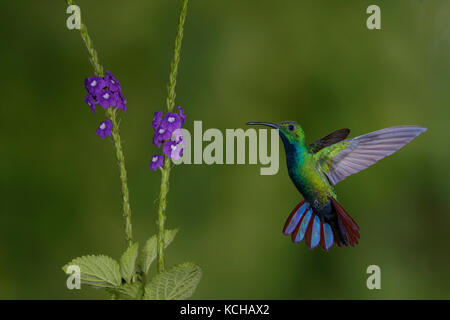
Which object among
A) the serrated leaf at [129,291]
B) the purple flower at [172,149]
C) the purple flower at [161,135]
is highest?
the purple flower at [161,135]

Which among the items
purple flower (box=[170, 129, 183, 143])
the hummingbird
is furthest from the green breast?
purple flower (box=[170, 129, 183, 143])

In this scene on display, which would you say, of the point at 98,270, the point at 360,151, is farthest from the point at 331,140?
the point at 98,270

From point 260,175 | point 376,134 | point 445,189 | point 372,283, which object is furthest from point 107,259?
point 445,189

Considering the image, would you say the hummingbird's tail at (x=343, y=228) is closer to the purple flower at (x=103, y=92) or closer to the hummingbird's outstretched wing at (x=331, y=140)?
the hummingbird's outstretched wing at (x=331, y=140)

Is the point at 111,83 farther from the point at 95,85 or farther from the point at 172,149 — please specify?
the point at 172,149

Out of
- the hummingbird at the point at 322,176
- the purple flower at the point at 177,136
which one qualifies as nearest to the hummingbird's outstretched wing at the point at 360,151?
the hummingbird at the point at 322,176

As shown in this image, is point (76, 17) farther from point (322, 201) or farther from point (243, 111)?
point (243, 111)
